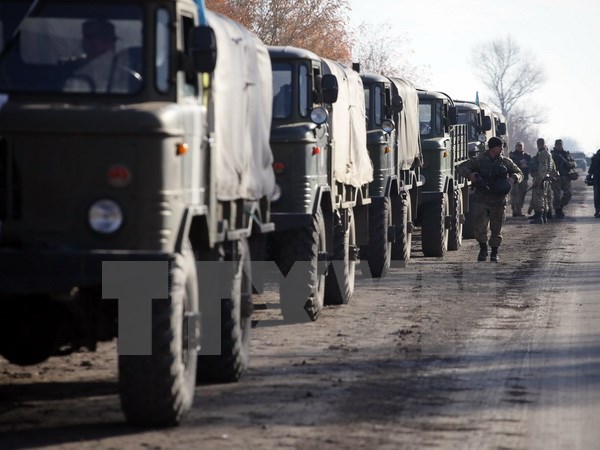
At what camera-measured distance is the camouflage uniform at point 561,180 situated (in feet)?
114

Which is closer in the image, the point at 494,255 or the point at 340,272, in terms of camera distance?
the point at 340,272

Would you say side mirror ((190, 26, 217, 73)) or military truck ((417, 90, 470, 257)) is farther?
military truck ((417, 90, 470, 257))

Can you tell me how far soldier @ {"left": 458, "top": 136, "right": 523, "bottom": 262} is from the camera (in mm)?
20766

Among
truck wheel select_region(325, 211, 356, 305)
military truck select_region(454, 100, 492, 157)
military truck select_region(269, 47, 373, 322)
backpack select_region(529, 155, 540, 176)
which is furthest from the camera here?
backpack select_region(529, 155, 540, 176)

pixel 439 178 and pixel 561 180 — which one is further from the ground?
pixel 561 180

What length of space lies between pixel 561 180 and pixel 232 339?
25.8 meters

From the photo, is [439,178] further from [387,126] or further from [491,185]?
[387,126]

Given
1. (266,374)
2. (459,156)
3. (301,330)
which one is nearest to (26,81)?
(266,374)

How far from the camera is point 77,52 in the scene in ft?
28.1

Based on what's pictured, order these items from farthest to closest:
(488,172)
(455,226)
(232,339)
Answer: (455,226) < (488,172) < (232,339)

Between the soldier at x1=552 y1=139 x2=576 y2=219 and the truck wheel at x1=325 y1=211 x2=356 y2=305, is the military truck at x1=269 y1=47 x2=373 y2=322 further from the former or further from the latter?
the soldier at x1=552 y1=139 x2=576 y2=219

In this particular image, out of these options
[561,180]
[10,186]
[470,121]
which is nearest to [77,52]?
[10,186]

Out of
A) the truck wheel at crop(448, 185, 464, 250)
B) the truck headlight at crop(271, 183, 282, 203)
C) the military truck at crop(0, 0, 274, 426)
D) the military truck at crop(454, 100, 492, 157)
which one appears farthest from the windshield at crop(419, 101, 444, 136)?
the military truck at crop(0, 0, 274, 426)

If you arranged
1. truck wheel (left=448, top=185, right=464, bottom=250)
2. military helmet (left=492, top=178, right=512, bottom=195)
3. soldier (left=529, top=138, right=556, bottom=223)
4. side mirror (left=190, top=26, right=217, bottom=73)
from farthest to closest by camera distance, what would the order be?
1. soldier (left=529, top=138, right=556, bottom=223)
2. truck wheel (left=448, top=185, right=464, bottom=250)
3. military helmet (left=492, top=178, right=512, bottom=195)
4. side mirror (left=190, top=26, right=217, bottom=73)
